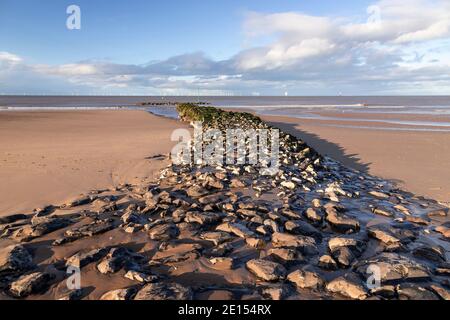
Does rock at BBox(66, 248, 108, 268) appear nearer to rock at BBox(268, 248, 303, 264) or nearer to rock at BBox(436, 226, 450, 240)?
rock at BBox(268, 248, 303, 264)

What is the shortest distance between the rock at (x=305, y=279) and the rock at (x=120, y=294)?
1999 mm

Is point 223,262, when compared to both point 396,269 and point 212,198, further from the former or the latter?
point 212,198

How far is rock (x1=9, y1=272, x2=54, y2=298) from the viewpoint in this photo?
13.4 feet

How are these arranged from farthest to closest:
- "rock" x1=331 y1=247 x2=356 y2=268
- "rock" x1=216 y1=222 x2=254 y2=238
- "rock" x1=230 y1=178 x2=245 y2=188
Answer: "rock" x1=230 y1=178 x2=245 y2=188 < "rock" x1=216 y1=222 x2=254 y2=238 < "rock" x1=331 y1=247 x2=356 y2=268

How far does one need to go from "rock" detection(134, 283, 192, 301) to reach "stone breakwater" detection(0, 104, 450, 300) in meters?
0.02

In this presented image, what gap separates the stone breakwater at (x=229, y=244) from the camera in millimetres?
4258

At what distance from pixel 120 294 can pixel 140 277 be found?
424 millimetres

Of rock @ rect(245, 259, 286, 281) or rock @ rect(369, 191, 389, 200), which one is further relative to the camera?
rock @ rect(369, 191, 389, 200)

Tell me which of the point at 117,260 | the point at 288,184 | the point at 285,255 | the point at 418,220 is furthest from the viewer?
the point at 288,184

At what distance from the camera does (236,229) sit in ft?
19.4

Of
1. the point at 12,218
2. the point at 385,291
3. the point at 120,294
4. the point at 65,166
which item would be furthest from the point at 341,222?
the point at 65,166

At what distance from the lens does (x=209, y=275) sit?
4.61 meters

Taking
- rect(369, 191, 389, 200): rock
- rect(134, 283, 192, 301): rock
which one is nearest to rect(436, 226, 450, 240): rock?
rect(369, 191, 389, 200): rock

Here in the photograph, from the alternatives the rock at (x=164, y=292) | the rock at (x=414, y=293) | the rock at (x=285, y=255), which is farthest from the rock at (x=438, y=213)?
the rock at (x=164, y=292)
